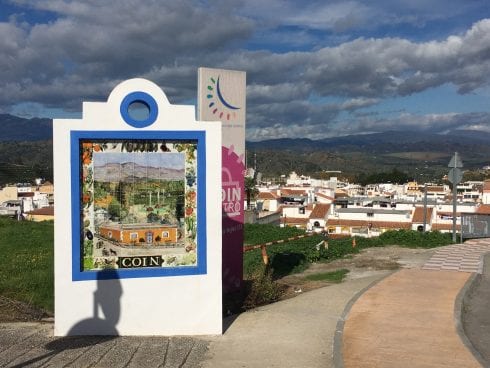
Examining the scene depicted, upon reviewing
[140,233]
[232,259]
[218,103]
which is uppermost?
[218,103]

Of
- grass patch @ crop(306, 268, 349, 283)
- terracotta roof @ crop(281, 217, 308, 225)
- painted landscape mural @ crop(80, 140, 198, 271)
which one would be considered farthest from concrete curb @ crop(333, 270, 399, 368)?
terracotta roof @ crop(281, 217, 308, 225)

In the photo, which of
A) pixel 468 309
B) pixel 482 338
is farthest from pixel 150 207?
pixel 468 309

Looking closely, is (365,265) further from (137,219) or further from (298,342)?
(137,219)

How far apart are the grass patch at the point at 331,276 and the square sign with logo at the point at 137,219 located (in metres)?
4.96

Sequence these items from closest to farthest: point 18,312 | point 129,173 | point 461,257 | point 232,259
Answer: point 129,173, point 18,312, point 232,259, point 461,257

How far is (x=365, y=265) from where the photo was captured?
14.1 metres

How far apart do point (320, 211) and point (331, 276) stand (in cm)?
4310

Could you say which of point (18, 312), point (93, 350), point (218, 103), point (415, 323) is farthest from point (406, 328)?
point (18, 312)

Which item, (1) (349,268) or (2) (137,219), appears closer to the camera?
(2) (137,219)

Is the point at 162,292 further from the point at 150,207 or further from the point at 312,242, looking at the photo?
the point at 312,242

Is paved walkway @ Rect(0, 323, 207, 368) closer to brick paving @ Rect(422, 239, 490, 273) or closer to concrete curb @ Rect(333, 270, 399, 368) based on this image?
concrete curb @ Rect(333, 270, 399, 368)

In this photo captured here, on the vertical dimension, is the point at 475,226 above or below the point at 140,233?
below

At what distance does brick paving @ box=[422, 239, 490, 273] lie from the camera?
43.4 ft

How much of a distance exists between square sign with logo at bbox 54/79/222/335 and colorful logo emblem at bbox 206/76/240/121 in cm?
251
